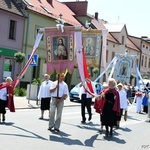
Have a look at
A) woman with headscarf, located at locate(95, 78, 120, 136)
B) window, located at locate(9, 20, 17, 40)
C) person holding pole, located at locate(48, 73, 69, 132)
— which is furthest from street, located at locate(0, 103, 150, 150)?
window, located at locate(9, 20, 17, 40)

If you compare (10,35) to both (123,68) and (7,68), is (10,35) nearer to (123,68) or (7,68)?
(7,68)

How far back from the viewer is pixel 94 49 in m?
15.9

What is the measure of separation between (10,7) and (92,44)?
16632mm

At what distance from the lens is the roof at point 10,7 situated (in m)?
29.3

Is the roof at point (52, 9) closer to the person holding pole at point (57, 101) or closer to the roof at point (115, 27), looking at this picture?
the roof at point (115, 27)

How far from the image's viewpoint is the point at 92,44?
51.1 ft

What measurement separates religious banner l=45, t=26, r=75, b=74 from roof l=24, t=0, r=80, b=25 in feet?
68.4

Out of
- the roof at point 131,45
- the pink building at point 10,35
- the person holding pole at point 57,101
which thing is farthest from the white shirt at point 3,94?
the roof at point 131,45

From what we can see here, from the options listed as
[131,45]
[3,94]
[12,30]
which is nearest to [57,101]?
[3,94]

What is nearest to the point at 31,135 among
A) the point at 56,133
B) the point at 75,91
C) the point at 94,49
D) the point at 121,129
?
the point at 56,133

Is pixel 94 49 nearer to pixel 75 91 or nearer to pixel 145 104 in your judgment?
pixel 145 104

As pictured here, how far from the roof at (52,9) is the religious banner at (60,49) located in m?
20.8

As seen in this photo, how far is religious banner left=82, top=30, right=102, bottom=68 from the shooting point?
14.9m

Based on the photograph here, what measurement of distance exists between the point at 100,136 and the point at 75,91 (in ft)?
48.8
